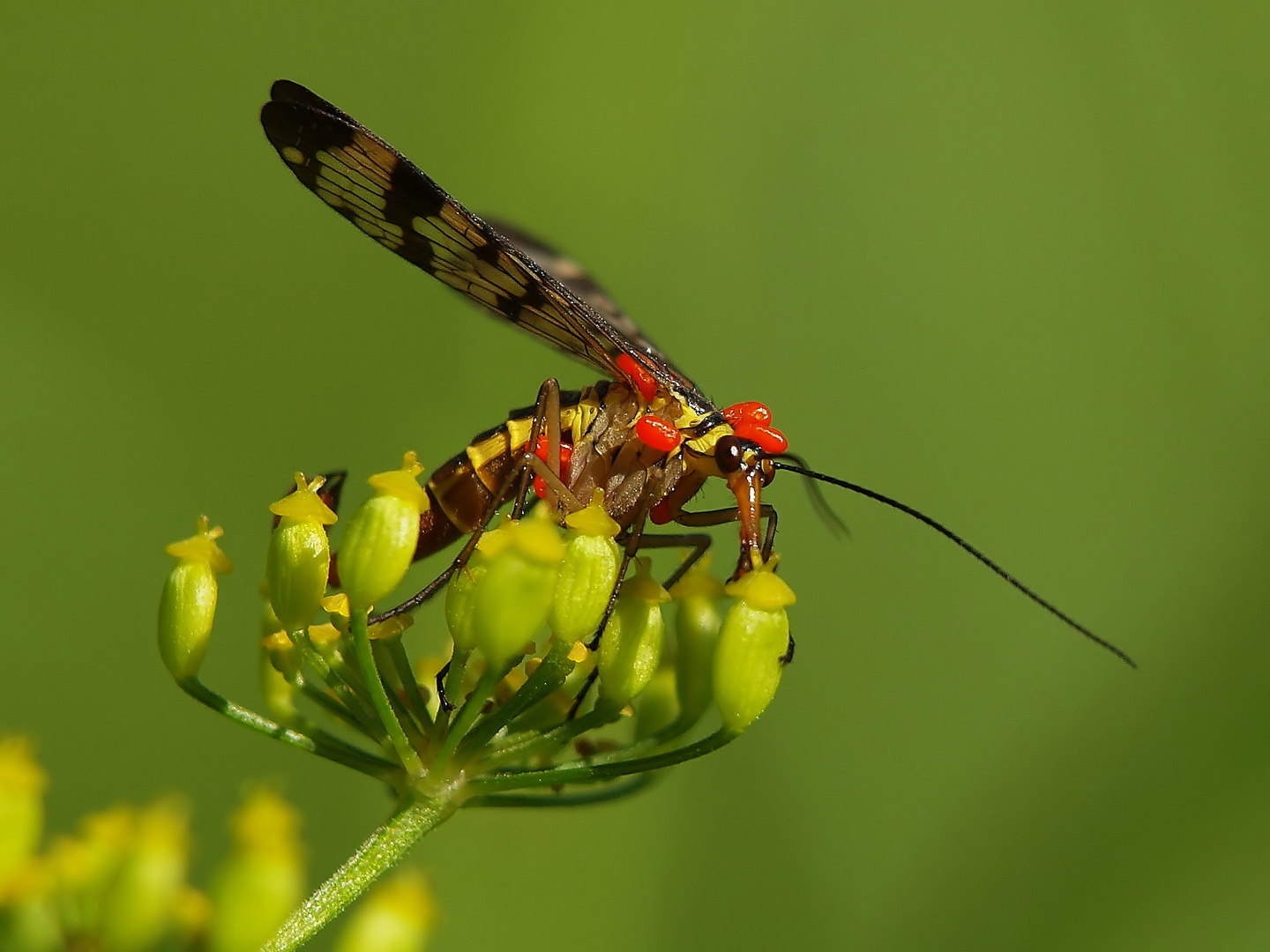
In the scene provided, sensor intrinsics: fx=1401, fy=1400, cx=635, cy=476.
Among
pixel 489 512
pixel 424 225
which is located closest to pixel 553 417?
pixel 489 512

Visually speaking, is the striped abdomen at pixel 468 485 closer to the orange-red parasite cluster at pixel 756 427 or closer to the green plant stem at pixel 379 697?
the orange-red parasite cluster at pixel 756 427

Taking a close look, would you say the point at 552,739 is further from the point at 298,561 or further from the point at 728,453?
the point at 728,453

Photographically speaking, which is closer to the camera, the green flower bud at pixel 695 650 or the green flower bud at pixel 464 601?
the green flower bud at pixel 464 601

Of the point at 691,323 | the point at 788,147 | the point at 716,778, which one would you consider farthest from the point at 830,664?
the point at 788,147

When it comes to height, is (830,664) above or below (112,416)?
above

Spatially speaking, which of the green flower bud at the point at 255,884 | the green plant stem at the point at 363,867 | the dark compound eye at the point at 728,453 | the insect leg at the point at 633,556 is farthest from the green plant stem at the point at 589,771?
the dark compound eye at the point at 728,453

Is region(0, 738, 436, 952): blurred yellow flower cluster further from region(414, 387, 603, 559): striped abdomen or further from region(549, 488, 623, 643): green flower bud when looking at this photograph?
region(414, 387, 603, 559): striped abdomen

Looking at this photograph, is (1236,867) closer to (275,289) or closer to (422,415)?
(422,415)
